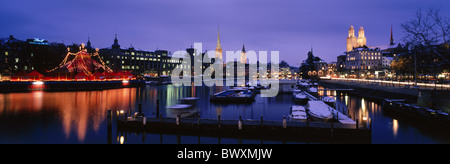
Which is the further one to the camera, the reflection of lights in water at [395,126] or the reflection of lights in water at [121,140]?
the reflection of lights in water at [395,126]

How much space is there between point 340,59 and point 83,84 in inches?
6154

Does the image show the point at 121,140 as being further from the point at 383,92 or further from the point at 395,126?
the point at 383,92

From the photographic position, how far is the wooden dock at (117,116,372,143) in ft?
66.0

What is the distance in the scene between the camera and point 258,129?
2139 centimetres

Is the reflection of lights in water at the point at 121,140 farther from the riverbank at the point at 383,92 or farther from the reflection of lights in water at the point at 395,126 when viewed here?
→ the riverbank at the point at 383,92

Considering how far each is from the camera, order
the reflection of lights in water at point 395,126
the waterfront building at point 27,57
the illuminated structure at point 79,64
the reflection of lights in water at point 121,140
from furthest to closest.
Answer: the waterfront building at point 27,57
the illuminated structure at point 79,64
the reflection of lights in water at point 395,126
the reflection of lights in water at point 121,140

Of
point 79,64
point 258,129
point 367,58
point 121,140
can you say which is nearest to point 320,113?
point 258,129

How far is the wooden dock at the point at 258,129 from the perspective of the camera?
20.1 m

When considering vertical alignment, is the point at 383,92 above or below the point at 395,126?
above

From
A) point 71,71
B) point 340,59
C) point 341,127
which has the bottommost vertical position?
point 341,127

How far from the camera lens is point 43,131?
25.8m

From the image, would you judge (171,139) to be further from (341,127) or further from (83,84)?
(83,84)

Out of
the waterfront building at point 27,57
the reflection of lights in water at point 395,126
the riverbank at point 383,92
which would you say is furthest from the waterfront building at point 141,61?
the reflection of lights in water at point 395,126
